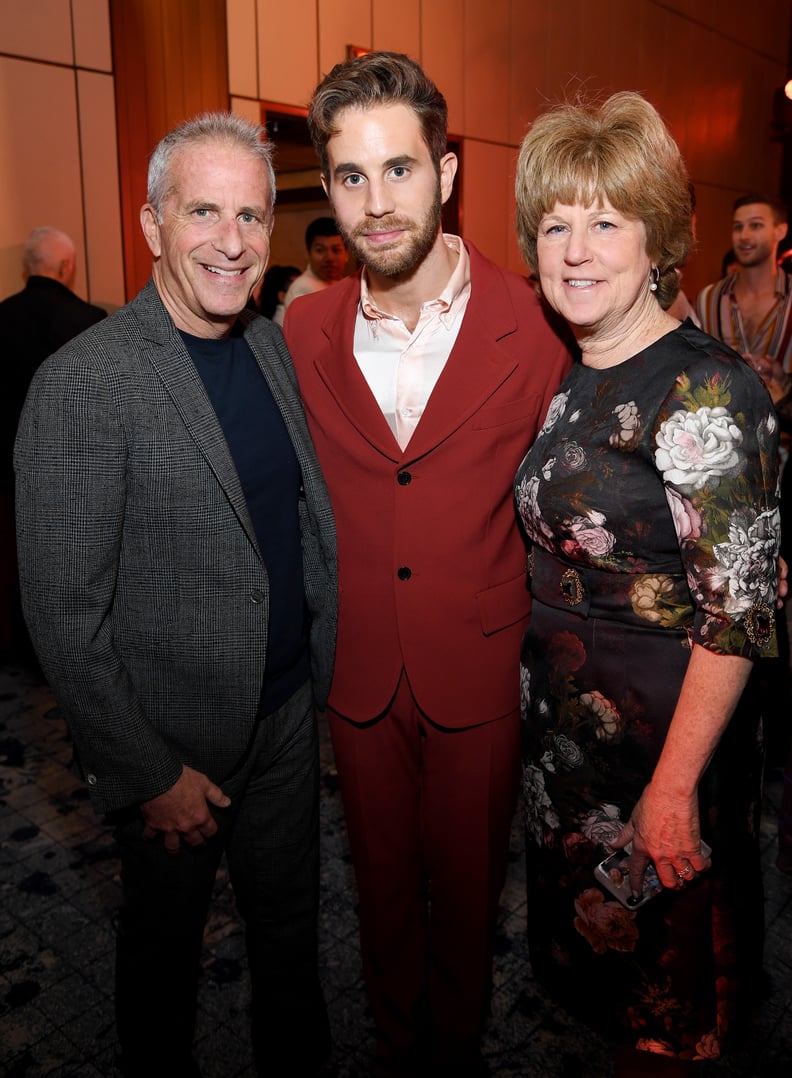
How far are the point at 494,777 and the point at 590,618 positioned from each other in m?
0.46

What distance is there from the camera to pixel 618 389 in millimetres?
1597

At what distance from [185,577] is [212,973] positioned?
1.34 meters

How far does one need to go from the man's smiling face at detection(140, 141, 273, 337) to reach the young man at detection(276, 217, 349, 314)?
344 cm

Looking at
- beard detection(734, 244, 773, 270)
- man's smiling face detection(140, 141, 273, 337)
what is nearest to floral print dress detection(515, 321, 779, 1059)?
man's smiling face detection(140, 141, 273, 337)

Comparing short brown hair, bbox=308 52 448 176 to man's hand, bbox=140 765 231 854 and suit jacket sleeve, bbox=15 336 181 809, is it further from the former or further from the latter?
man's hand, bbox=140 765 231 854

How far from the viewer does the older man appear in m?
1.51

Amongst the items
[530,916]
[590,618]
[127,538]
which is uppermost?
[127,538]

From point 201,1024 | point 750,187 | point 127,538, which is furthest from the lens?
point 750,187

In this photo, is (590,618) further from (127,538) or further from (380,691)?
(127,538)

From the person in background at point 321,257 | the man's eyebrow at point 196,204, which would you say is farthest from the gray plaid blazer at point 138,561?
the person in background at point 321,257

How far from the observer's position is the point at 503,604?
1.86 meters

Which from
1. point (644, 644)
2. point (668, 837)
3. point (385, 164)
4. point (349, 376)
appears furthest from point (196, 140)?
point (668, 837)

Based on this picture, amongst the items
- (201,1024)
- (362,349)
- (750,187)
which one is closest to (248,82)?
(362,349)

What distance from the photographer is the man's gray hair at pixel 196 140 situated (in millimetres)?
1650
